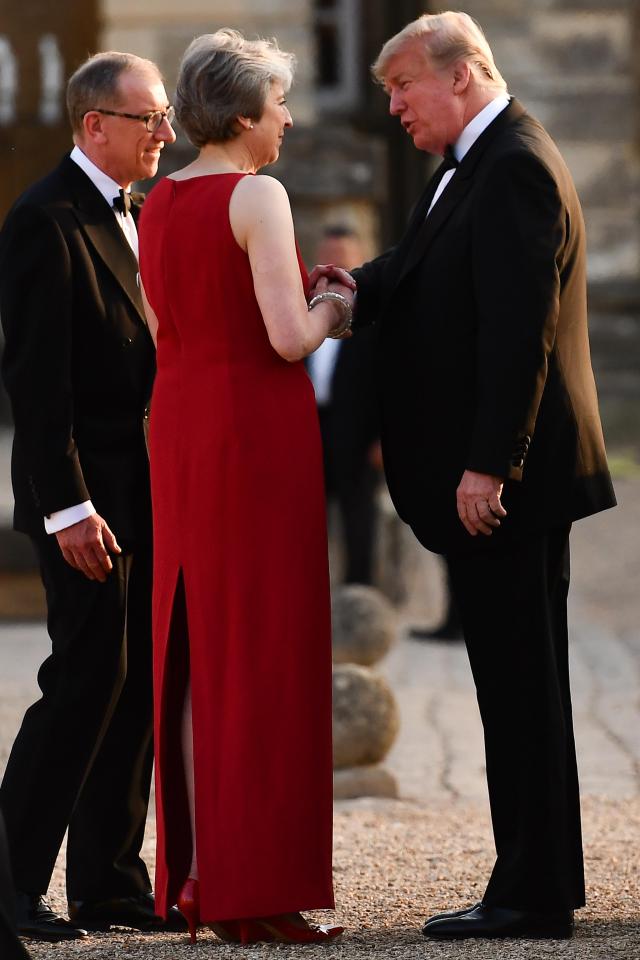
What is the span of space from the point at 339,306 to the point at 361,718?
255 cm

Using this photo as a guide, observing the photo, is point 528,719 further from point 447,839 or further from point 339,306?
point 447,839

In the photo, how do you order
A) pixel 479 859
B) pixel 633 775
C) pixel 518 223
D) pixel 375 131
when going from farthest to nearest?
pixel 375 131 < pixel 633 775 < pixel 479 859 < pixel 518 223

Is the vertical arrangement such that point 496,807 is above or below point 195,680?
below

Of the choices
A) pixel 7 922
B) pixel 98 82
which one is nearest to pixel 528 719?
pixel 7 922

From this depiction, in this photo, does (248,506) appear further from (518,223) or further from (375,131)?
(375,131)

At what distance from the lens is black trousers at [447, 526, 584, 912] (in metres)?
3.76

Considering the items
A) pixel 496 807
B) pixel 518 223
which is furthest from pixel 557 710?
pixel 518 223

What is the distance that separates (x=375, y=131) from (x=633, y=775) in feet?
32.1

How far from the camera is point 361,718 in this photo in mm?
6047

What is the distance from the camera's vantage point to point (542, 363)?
362 cm

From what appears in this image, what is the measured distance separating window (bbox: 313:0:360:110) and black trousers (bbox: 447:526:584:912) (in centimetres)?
1176

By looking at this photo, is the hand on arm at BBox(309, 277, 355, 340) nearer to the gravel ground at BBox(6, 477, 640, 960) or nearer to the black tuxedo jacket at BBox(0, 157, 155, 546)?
the black tuxedo jacket at BBox(0, 157, 155, 546)

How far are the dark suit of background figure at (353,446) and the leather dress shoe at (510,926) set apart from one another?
5.53 meters

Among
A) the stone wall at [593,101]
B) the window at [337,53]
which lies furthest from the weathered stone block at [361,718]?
the stone wall at [593,101]
